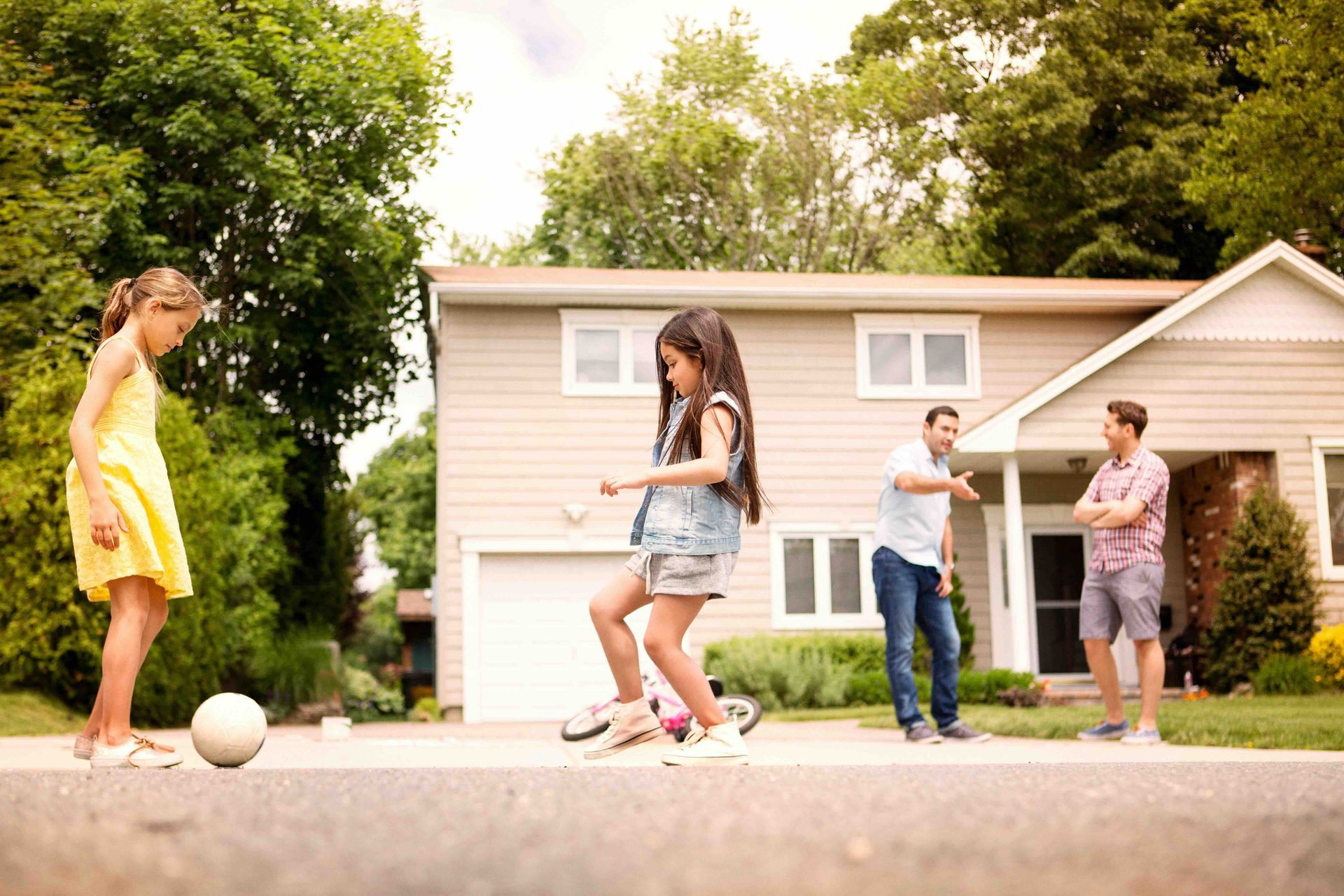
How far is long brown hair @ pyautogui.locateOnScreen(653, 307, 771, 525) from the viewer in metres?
4.91

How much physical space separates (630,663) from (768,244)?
26.7m

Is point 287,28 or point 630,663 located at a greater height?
point 287,28

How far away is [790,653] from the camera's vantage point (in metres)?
15.3

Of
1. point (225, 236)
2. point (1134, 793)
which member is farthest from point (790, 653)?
point (1134, 793)

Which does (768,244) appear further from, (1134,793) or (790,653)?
(1134,793)

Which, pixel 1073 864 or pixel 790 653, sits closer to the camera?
pixel 1073 864

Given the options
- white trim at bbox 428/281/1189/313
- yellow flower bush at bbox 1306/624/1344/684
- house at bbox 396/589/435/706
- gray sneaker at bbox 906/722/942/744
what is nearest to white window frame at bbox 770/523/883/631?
white trim at bbox 428/281/1189/313

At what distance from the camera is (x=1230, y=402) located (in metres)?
16.1

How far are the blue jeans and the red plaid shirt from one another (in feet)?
2.98

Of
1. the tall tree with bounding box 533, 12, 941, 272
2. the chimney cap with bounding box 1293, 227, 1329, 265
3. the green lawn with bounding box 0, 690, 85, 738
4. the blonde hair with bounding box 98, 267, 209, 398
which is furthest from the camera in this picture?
the tall tree with bounding box 533, 12, 941, 272

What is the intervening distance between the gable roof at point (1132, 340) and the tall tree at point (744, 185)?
554 inches

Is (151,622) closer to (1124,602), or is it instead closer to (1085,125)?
(1124,602)

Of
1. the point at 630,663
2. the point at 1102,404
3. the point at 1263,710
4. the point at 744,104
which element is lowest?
the point at 1263,710

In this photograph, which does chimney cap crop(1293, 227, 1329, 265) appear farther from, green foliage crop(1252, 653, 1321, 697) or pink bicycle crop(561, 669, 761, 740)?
pink bicycle crop(561, 669, 761, 740)
